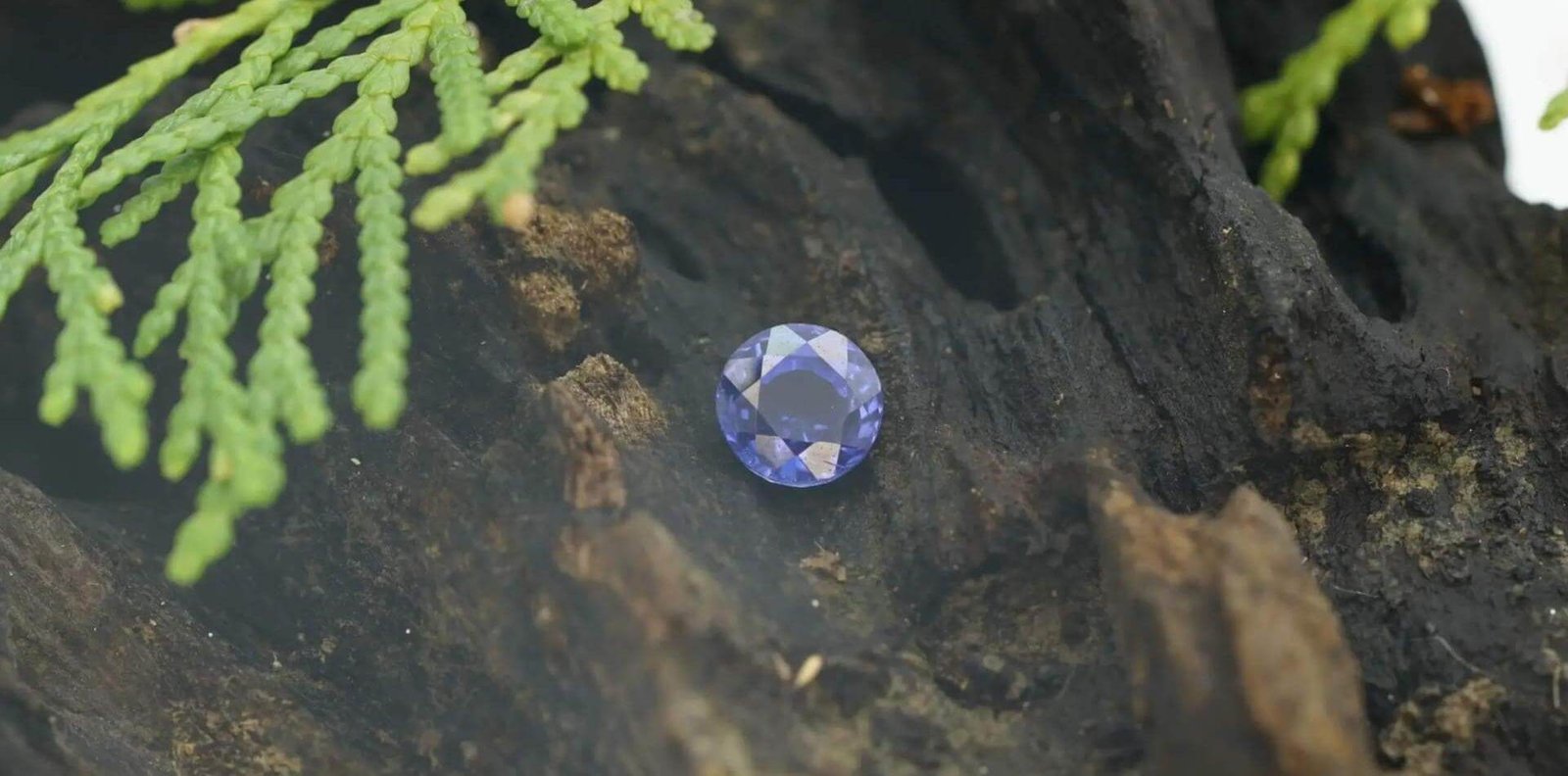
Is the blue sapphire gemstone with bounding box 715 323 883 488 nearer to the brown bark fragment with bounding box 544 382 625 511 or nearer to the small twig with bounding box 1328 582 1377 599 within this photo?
the brown bark fragment with bounding box 544 382 625 511

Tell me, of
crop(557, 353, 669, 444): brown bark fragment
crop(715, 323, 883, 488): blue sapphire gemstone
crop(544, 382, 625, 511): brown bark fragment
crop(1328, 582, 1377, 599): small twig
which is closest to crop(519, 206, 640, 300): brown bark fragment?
crop(557, 353, 669, 444): brown bark fragment

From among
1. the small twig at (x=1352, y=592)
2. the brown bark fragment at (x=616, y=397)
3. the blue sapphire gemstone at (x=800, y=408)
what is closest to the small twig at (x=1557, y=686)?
the small twig at (x=1352, y=592)

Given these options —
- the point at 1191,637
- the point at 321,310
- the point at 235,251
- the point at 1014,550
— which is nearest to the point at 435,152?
the point at 235,251

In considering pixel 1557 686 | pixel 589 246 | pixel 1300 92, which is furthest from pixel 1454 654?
pixel 589 246

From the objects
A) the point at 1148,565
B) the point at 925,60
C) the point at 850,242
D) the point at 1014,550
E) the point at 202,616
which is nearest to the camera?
the point at 1148,565

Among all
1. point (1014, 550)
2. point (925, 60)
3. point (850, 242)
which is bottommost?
point (1014, 550)

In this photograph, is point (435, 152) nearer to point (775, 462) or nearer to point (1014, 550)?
point (775, 462)

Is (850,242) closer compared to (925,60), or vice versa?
(850,242)
